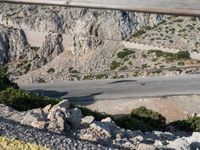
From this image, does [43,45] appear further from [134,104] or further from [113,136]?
[113,136]

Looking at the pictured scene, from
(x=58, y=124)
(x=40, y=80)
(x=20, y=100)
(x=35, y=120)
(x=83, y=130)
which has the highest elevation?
(x=35, y=120)


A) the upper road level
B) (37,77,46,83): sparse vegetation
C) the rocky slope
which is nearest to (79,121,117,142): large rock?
the upper road level

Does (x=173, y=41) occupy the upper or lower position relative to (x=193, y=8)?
lower

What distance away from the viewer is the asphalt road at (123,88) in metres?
34.6

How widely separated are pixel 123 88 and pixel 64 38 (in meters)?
22.9

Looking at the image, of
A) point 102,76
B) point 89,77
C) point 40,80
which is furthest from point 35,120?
point 40,80

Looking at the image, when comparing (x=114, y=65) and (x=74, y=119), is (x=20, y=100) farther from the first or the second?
(x=114, y=65)

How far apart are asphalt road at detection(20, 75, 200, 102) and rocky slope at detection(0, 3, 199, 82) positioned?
12538mm

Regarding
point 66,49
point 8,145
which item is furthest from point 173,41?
point 8,145

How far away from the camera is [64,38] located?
58.5 meters

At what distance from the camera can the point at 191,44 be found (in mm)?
54031

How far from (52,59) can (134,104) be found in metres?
26.1

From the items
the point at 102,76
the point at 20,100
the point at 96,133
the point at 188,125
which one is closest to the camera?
the point at 96,133

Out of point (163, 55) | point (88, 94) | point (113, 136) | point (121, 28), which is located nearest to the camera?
point (113, 136)
